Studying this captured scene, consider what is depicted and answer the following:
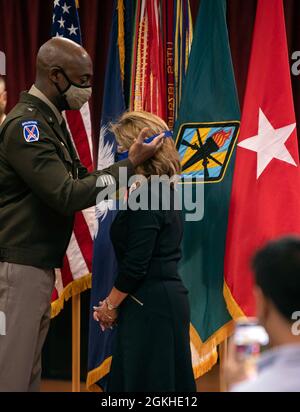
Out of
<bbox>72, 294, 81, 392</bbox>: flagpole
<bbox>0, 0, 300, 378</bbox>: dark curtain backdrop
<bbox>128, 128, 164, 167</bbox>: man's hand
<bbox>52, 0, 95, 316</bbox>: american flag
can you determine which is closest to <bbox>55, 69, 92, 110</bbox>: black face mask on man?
<bbox>128, 128, 164, 167</bbox>: man's hand

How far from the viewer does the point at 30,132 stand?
2715mm

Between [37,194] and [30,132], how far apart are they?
0.75ft

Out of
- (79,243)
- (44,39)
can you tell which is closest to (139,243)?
(79,243)

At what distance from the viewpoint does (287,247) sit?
144cm

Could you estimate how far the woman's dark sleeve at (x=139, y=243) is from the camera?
2.76m

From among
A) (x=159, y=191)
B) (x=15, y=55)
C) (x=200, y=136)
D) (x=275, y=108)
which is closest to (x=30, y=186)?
(x=159, y=191)

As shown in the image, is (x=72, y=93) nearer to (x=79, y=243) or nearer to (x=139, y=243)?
(x=139, y=243)

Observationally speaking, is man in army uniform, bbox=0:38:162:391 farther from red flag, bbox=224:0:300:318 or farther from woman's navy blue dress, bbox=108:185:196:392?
red flag, bbox=224:0:300:318

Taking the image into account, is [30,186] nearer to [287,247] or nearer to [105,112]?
[105,112]

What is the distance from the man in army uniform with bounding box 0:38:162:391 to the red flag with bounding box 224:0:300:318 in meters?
0.87

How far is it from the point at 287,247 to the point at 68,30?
8.58ft

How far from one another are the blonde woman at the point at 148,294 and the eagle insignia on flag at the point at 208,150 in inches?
26.7

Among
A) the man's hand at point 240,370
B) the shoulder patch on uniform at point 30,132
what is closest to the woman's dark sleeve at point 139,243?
the shoulder patch on uniform at point 30,132

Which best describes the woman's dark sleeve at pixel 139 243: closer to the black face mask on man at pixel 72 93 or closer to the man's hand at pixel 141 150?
the man's hand at pixel 141 150
